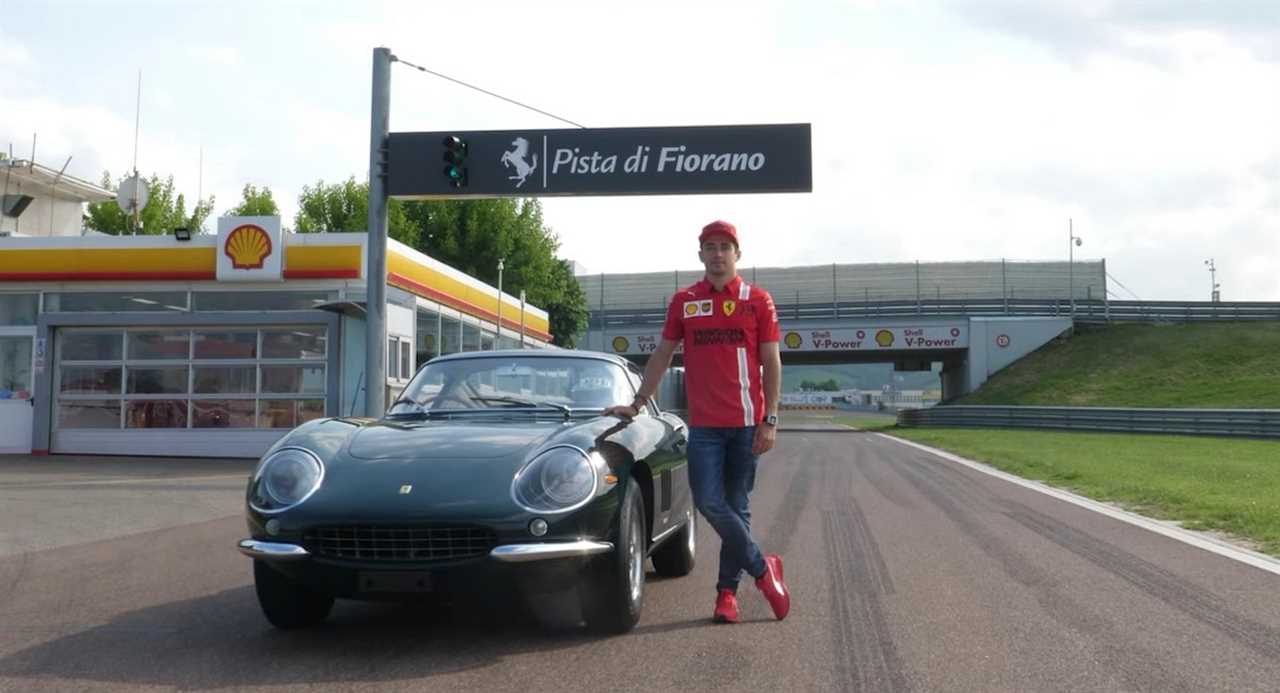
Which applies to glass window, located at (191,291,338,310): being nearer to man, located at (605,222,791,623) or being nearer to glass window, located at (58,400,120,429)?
glass window, located at (58,400,120,429)

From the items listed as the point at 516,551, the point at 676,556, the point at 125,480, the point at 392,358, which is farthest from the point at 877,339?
the point at 516,551

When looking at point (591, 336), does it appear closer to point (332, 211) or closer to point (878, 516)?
point (332, 211)

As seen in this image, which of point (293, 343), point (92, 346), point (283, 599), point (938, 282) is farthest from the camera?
point (938, 282)

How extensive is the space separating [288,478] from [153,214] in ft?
181

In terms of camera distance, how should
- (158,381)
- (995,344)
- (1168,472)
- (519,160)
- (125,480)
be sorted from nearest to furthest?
(125,480) → (1168,472) → (519,160) → (158,381) → (995,344)

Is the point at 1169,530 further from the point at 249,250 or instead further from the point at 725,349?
the point at 249,250

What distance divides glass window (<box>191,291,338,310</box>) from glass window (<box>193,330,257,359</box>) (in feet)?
4.62

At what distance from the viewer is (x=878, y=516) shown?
9.89 metres

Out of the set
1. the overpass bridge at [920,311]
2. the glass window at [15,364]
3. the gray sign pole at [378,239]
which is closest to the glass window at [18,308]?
the glass window at [15,364]

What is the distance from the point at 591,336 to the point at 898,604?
46350mm

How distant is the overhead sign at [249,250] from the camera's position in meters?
20.3

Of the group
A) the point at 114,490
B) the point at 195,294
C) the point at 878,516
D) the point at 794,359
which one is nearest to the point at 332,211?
the point at 794,359

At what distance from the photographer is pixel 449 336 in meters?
25.0

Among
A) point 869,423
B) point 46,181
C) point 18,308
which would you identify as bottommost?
point 869,423
